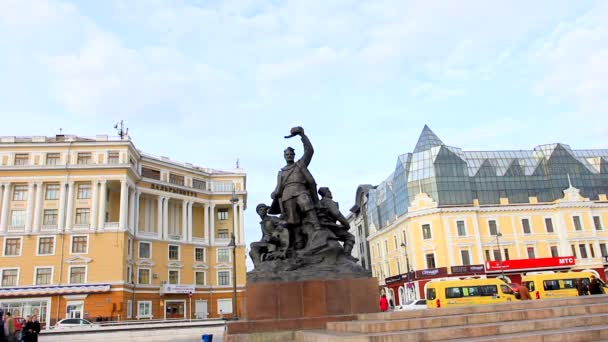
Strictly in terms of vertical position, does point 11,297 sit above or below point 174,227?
below

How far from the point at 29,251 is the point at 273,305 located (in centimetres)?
4370

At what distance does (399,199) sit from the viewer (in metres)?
55.5

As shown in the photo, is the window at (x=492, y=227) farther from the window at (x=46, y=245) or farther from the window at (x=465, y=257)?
the window at (x=46, y=245)

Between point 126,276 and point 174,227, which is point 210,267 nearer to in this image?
point 174,227

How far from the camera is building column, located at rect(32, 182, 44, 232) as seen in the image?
45.3 meters

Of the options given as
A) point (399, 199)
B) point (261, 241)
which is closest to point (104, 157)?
point (399, 199)

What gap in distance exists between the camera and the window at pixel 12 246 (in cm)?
4431

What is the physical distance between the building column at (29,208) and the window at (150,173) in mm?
11635

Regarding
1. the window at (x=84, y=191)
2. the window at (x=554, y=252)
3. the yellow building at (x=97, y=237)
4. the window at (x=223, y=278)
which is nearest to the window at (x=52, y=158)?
the yellow building at (x=97, y=237)

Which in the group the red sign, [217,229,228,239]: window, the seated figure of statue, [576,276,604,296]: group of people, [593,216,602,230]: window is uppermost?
[217,229,228,239]: window

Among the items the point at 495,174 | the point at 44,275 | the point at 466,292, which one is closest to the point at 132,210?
the point at 44,275

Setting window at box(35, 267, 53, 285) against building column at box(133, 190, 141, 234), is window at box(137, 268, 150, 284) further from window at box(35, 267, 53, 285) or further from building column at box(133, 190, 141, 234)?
window at box(35, 267, 53, 285)

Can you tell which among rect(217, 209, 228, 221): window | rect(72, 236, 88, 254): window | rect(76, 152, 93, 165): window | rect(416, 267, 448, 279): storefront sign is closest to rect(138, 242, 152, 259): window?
rect(72, 236, 88, 254): window

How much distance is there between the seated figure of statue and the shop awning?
37.5m
